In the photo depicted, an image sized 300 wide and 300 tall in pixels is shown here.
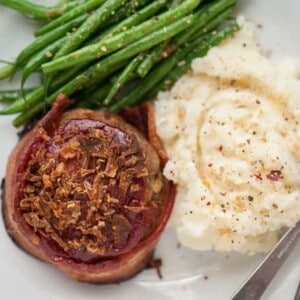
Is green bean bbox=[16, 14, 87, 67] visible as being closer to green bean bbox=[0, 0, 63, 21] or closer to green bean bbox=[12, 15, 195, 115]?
green bean bbox=[0, 0, 63, 21]

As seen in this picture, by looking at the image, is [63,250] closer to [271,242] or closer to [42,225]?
[42,225]

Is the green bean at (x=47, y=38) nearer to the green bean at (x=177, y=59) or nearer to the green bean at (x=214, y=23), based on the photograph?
→ the green bean at (x=177, y=59)

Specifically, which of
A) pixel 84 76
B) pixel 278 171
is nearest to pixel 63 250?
pixel 84 76

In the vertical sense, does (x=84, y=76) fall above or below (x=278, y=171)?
above

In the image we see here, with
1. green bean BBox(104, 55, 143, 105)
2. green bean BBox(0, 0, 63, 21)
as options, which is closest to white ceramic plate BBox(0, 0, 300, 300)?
green bean BBox(0, 0, 63, 21)

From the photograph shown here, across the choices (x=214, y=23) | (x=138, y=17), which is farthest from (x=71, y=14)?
(x=214, y=23)

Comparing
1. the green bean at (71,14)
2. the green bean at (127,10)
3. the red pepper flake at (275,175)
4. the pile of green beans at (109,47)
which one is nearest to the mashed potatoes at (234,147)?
the red pepper flake at (275,175)
